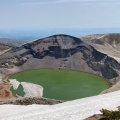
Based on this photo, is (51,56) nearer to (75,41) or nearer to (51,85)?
(75,41)

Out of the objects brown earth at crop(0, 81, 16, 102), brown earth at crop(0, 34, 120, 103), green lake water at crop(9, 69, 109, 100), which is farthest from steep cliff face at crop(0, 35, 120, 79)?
brown earth at crop(0, 81, 16, 102)

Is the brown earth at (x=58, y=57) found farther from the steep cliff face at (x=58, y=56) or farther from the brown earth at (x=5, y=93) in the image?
the brown earth at (x=5, y=93)

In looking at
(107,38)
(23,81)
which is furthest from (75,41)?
(23,81)

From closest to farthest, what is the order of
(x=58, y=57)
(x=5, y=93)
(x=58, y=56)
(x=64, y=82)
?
(x=5, y=93)
(x=64, y=82)
(x=58, y=57)
(x=58, y=56)

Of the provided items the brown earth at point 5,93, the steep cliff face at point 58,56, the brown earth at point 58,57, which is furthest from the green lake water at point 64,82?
the steep cliff face at point 58,56

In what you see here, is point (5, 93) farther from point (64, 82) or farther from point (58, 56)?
point (58, 56)

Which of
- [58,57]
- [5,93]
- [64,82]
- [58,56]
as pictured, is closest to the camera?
[5,93]

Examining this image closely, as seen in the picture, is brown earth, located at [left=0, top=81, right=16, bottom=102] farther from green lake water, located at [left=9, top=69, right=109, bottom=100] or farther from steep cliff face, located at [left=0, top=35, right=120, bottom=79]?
steep cliff face, located at [left=0, top=35, right=120, bottom=79]

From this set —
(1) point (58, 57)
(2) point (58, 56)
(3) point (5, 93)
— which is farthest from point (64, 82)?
(2) point (58, 56)
